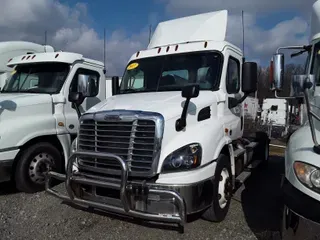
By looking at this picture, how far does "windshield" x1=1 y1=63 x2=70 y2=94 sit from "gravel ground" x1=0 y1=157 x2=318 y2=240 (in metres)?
2.17

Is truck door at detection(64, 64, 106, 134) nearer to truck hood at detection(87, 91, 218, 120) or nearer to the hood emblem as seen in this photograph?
truck hood at detection(87, 91, 218, 120)

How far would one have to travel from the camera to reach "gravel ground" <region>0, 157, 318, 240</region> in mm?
4078

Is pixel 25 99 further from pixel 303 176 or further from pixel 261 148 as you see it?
pixel 261 148

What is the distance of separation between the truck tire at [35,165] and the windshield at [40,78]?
1222 millimetres

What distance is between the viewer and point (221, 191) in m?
4.38

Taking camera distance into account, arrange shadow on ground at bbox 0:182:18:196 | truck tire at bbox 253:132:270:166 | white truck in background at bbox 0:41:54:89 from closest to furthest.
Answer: shadow on ground at bbox 0:182:18:196
truck tire at bbox 253:132:270:166
white truck in background at bbox 0:41:54:89

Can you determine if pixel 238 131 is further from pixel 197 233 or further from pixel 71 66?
pixel 71 66

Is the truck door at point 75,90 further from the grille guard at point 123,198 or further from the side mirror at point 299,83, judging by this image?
the side mirror at point 299,83

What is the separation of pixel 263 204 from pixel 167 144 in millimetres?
2458

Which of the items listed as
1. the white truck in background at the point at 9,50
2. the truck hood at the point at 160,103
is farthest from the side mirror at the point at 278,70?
the white truck in background at the point at 9,50

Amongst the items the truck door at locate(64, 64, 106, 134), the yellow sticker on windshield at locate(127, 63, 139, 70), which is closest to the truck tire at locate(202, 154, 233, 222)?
the yellow sticker on windshield at locate(127, 63, 139, 70)

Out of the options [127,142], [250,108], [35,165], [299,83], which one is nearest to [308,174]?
[299,83]

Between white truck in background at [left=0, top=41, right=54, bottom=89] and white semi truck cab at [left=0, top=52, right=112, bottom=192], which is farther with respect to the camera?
white truck in background at [left=0, top=41, right=54, bottom=89]

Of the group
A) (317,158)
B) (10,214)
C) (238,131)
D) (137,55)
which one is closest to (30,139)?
(10,214)
